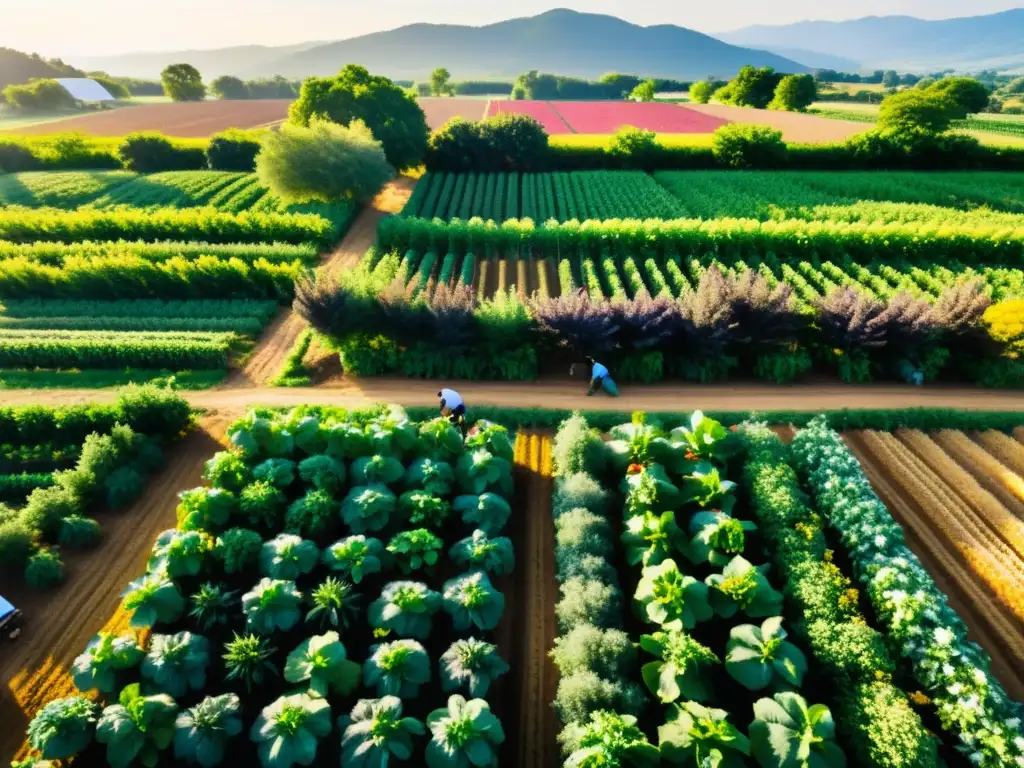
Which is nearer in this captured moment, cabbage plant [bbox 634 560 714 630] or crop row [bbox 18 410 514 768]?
crop row [bbox 18 410 514 768]

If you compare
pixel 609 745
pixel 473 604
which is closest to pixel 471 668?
pixel 473 604

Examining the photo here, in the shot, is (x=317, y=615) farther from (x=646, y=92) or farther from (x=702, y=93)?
(x=646, y=92)

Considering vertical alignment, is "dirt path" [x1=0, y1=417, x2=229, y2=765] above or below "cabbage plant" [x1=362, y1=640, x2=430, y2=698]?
below

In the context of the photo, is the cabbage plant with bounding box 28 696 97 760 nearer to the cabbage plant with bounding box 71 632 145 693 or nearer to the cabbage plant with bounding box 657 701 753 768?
the cabbage plant with bounding box 71 632 145 693

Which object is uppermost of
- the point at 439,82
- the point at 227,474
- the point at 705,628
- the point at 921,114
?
the point at 439,82

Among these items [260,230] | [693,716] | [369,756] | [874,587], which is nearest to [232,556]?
[369,756]

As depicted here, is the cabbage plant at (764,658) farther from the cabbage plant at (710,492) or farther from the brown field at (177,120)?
the brown field at (177,120)

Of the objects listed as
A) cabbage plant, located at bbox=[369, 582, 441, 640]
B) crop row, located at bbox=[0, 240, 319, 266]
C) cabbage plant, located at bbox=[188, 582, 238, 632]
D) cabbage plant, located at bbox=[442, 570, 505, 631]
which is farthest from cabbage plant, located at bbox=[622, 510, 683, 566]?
crop row, located at bbox=[0, 240, 319, 266]
